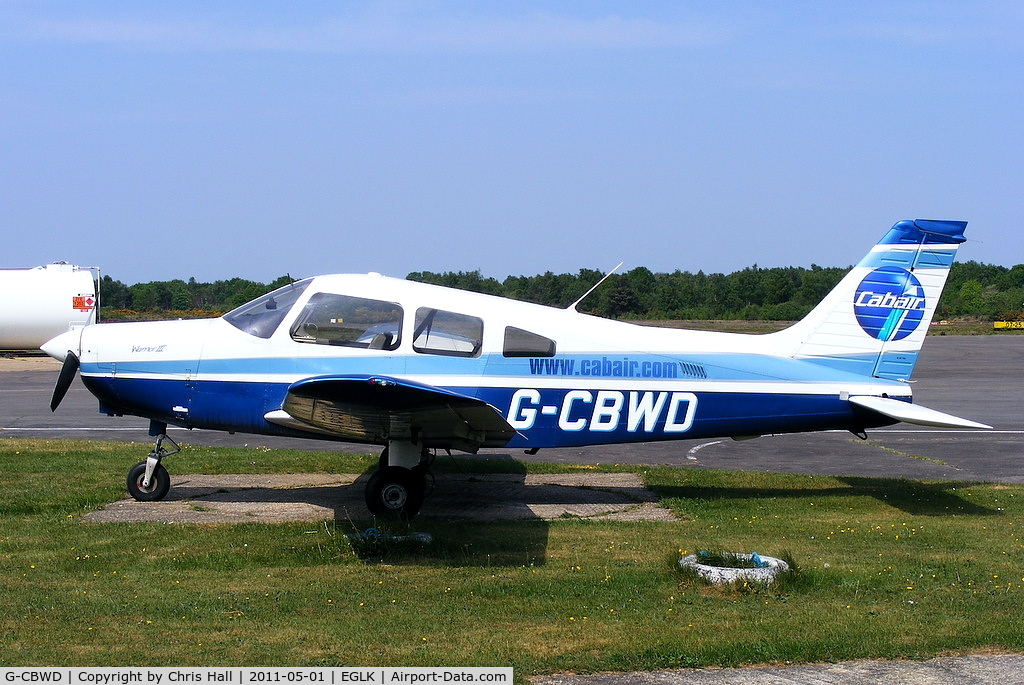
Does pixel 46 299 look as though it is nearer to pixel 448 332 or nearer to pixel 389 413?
pixel 448 332

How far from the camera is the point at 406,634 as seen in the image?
5.64 meters

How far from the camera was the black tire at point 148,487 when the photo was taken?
960cm

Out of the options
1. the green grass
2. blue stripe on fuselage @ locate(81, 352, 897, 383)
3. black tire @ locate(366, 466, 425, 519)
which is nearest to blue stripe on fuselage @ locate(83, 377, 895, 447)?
blue stripe on fuselage @ locate(81, 352, 897, 383)

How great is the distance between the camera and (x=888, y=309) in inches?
385

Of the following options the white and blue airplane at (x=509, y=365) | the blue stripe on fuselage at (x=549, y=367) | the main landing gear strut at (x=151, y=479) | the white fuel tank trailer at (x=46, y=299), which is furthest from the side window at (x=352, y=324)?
the white fuel tank trailer at (x=46, y=299)

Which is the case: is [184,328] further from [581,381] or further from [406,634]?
[406,634]

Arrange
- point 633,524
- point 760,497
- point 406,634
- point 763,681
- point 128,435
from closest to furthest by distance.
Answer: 1. point 763,681
2. point 406,634
3. point 633,524
4. point 760,497
5. point 128,435

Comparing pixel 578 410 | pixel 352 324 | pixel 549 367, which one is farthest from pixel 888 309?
pixel 352 324

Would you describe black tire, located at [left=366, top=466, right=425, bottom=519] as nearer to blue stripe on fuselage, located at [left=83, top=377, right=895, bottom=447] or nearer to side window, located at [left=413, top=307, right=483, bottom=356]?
blue stripe on fuselage, located at [left=83, top=377, right=895, bottom=447]

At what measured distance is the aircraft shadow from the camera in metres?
9.77

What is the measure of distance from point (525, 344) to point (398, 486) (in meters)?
1.82

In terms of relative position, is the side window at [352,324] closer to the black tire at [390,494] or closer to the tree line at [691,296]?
the black tire at [390,494]

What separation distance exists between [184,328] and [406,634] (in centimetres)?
488

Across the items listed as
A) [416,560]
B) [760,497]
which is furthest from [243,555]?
[760,497]
